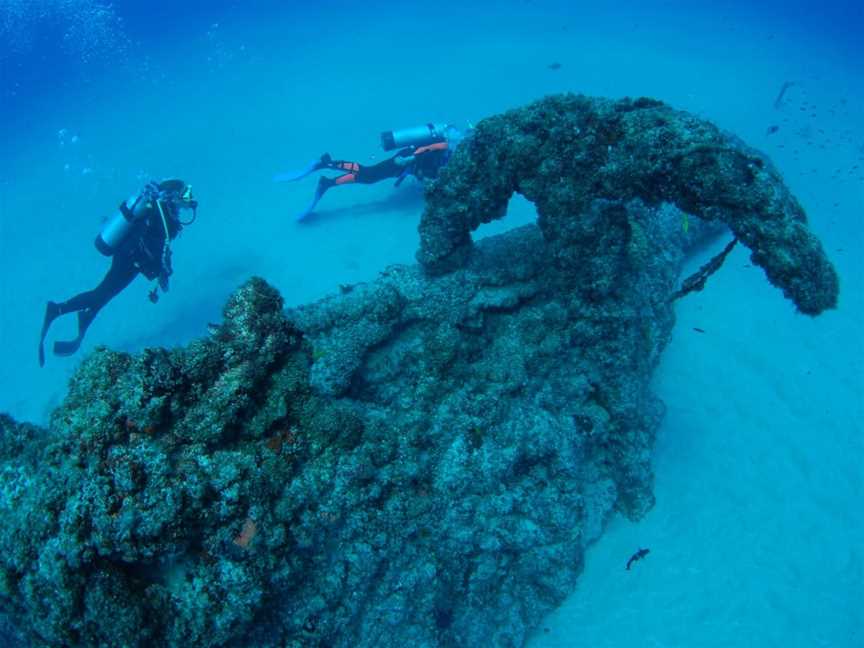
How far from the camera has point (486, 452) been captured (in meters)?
5.02

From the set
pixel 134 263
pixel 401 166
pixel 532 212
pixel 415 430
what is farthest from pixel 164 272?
pixel 415 430

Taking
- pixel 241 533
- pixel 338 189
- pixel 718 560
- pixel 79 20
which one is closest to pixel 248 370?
pixel 241 533

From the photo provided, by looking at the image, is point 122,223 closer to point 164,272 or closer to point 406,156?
point 164,272

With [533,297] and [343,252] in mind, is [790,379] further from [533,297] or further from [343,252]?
[343,252]

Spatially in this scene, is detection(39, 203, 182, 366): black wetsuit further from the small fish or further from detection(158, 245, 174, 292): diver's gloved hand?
the small fish

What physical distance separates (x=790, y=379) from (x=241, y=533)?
9262mm

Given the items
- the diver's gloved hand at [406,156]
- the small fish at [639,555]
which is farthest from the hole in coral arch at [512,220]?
the small fish at [639,555]

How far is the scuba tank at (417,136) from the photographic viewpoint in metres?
13.6

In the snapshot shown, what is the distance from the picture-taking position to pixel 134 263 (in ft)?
39.5

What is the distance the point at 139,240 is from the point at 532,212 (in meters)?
A: 9.91

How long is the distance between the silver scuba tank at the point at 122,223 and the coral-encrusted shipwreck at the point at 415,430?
765 centimetres

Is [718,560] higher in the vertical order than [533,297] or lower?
lower

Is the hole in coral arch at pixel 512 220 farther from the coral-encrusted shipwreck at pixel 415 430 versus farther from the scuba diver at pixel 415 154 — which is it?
the coral-encrusted shipwreck at pixel 415 430

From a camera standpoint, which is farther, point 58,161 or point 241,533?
point 58,161
